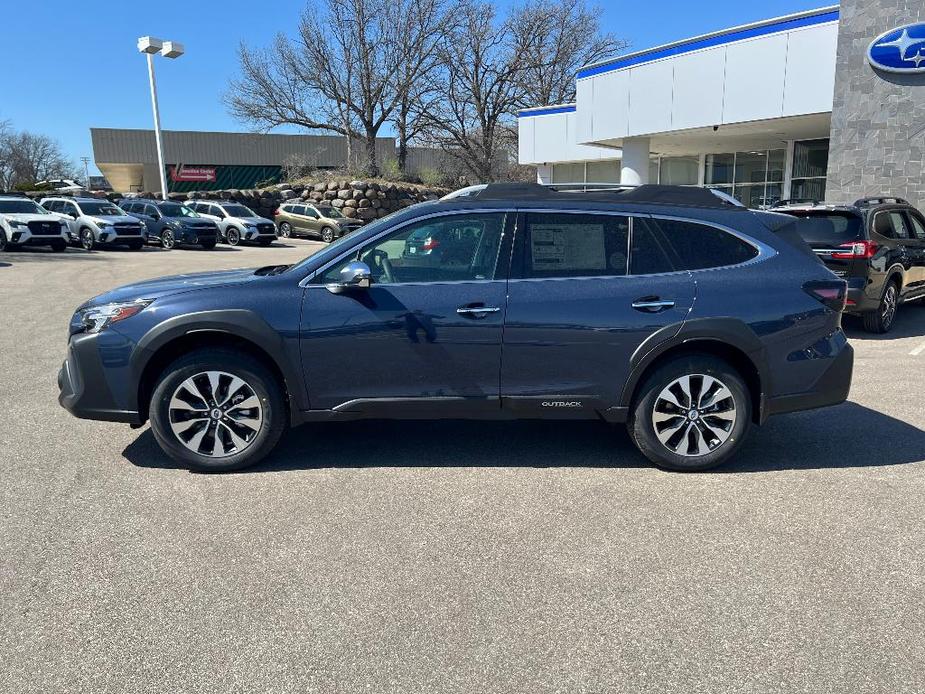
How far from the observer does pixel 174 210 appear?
2677 cm

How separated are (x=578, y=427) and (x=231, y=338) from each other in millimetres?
2675

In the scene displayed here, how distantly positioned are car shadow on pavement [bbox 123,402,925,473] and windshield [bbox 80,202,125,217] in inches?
869

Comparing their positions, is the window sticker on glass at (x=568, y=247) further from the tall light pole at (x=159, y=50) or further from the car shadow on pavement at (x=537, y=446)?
the tall light pole at (x=159, y=50)

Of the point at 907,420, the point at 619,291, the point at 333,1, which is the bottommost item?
the point at 907,420

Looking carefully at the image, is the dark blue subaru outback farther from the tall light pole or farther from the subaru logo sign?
the tall light pole

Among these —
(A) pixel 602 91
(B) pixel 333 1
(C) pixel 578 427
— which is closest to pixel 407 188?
(B) pixel 333 1

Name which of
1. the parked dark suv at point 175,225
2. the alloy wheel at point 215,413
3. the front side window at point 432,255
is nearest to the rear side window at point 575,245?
the front side window at point 432,255

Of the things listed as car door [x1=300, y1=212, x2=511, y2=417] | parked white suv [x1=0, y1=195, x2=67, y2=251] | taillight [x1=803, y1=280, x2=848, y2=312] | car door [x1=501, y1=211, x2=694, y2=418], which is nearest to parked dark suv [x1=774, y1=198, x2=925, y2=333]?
taillight [x1=803, y1=280, x2=848, y2=312]

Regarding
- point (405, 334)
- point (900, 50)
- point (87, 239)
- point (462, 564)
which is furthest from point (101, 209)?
point (462, 564)

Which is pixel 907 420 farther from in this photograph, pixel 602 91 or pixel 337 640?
pixel 602 91

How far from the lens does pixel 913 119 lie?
1500 centimetres

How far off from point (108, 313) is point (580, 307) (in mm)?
2955

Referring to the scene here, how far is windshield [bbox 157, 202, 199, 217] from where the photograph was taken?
1046 inches

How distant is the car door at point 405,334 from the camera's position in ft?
14.3
